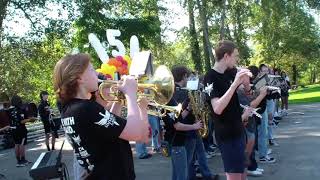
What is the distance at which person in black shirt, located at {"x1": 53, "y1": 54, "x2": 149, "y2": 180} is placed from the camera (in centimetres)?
286

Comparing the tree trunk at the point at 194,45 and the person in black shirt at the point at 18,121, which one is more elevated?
the tree trunk at the point at 194,45

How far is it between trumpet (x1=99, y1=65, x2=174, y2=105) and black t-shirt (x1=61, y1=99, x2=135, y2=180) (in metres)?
0.43

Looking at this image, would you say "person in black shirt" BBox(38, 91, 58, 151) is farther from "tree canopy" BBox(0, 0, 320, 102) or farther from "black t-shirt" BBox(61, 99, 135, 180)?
"black t-shirt" BBox(61, 99, 135, 180)

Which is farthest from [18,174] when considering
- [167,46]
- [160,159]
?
[167,46]

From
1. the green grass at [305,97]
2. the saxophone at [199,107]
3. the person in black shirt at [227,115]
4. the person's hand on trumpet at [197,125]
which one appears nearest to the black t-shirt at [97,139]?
the person in black shirt at [227,115]

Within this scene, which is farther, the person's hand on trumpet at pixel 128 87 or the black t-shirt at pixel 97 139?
the person's hand on trumpet at pixel 128 87

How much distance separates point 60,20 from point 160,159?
1004 centimetres

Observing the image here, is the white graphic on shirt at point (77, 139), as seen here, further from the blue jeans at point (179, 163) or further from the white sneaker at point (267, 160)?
the white sneaker at point (267, 160)

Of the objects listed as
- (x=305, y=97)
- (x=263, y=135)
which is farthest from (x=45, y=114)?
(x=305, y=97)

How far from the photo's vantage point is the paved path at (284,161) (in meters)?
8.12

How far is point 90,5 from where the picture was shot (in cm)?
1916

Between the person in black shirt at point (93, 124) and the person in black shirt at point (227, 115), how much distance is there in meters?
1.86

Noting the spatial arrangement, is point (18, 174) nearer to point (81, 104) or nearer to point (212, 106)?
point (212, 106)

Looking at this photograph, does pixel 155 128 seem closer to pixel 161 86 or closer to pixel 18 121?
pixel 18 121
